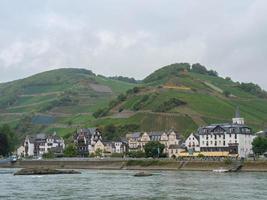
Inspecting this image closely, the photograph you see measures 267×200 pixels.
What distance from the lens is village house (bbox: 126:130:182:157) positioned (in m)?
155

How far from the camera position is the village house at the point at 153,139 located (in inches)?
6112

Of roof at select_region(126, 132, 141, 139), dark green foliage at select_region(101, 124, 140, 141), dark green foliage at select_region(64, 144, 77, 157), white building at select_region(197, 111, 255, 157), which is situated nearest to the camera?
white building at select_region(197, 111, 255, 157)

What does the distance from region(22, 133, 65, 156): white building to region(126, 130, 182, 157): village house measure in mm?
26411

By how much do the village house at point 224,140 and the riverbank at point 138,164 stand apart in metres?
19.9

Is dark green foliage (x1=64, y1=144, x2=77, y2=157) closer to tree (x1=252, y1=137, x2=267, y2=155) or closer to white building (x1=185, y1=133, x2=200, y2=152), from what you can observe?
white building (x1=185, y1=133, x2=200, y2=152)

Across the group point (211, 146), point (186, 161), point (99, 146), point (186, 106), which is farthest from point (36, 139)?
point (186, 161)

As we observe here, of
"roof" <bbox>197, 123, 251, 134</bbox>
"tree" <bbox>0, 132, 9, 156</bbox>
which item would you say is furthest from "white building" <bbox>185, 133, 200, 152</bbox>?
"tree" <bbox>0, 132, 9, 156</bbox>

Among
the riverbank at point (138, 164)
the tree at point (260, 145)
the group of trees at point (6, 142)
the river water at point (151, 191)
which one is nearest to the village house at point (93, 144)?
the group of trees at point (6, 142)

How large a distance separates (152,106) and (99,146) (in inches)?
1351

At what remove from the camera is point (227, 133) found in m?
137

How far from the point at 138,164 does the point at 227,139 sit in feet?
88.4

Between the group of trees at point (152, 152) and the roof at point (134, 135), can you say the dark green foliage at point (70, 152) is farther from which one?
the group of trees at point (152, 152)

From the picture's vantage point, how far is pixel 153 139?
160m

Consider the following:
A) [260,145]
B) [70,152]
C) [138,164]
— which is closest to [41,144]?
[70,152]
